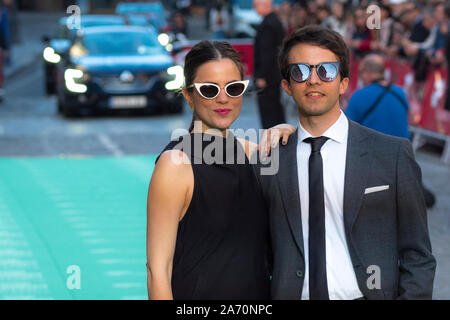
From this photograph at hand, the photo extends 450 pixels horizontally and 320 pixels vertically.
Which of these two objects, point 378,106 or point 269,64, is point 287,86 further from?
point 269,64

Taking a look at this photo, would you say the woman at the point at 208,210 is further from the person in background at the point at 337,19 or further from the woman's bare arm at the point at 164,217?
the person in background at the point at 337,19

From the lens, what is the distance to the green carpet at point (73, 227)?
6469 mm

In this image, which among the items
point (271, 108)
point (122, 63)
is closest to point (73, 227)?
point (271, 108)

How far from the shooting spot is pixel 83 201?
943cm

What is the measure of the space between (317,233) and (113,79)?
13384 mm

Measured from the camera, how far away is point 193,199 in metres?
2.96

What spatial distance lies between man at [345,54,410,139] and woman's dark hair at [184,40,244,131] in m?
4.67

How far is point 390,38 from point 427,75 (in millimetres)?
2491

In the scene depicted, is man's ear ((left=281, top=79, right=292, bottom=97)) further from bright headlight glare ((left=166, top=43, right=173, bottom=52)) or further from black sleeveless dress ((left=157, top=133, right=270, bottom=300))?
bright headlight glare ((left=166, top=43, right=173, bottom=52))

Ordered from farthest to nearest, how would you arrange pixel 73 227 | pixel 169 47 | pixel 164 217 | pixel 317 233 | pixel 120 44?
pixel 169 47 → pixel 120 44 → pixel 73 227 → pixel 317 233 → pixel 164 217

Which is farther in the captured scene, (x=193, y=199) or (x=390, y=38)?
(x=390, y=38)

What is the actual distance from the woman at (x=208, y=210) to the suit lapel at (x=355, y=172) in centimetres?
32

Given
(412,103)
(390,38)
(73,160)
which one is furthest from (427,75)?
(73,160)
